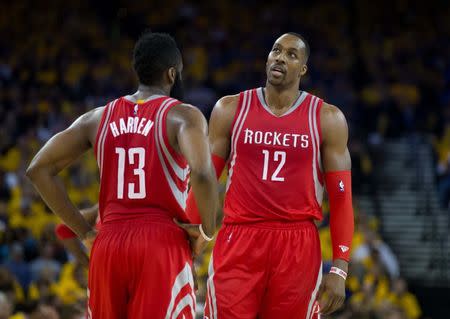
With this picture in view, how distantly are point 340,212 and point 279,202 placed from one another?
0.45 metres

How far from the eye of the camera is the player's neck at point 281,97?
7.09 meters

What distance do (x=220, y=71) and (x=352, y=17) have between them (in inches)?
167

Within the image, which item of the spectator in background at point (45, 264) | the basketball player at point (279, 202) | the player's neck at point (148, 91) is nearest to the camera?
the player's neck at point (148, 91)

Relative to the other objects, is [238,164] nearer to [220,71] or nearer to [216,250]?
[216,250]

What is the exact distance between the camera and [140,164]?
577cm

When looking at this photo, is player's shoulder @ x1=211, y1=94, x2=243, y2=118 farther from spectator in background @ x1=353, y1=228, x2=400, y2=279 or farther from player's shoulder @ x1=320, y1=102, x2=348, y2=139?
spectator in background @ x1=353, y1=228, x2=400, y2=279

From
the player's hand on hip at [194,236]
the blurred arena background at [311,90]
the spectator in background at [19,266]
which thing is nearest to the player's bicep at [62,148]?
the player's hand on hip at [194,236]

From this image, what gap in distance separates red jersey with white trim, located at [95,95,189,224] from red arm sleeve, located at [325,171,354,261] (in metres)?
1.38

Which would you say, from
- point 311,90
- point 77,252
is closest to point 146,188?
point 77,252

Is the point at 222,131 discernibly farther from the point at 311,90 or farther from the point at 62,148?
the point at 311,90

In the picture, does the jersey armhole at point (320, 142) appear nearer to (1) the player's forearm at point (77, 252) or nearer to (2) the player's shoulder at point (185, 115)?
(2) the player's shoulder at point (185, 115)

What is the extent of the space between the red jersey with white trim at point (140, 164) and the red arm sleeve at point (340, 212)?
4.54 ft

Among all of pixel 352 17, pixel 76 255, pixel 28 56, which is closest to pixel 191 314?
Result: pixel 76 255

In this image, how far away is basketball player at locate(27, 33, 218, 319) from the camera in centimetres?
570
